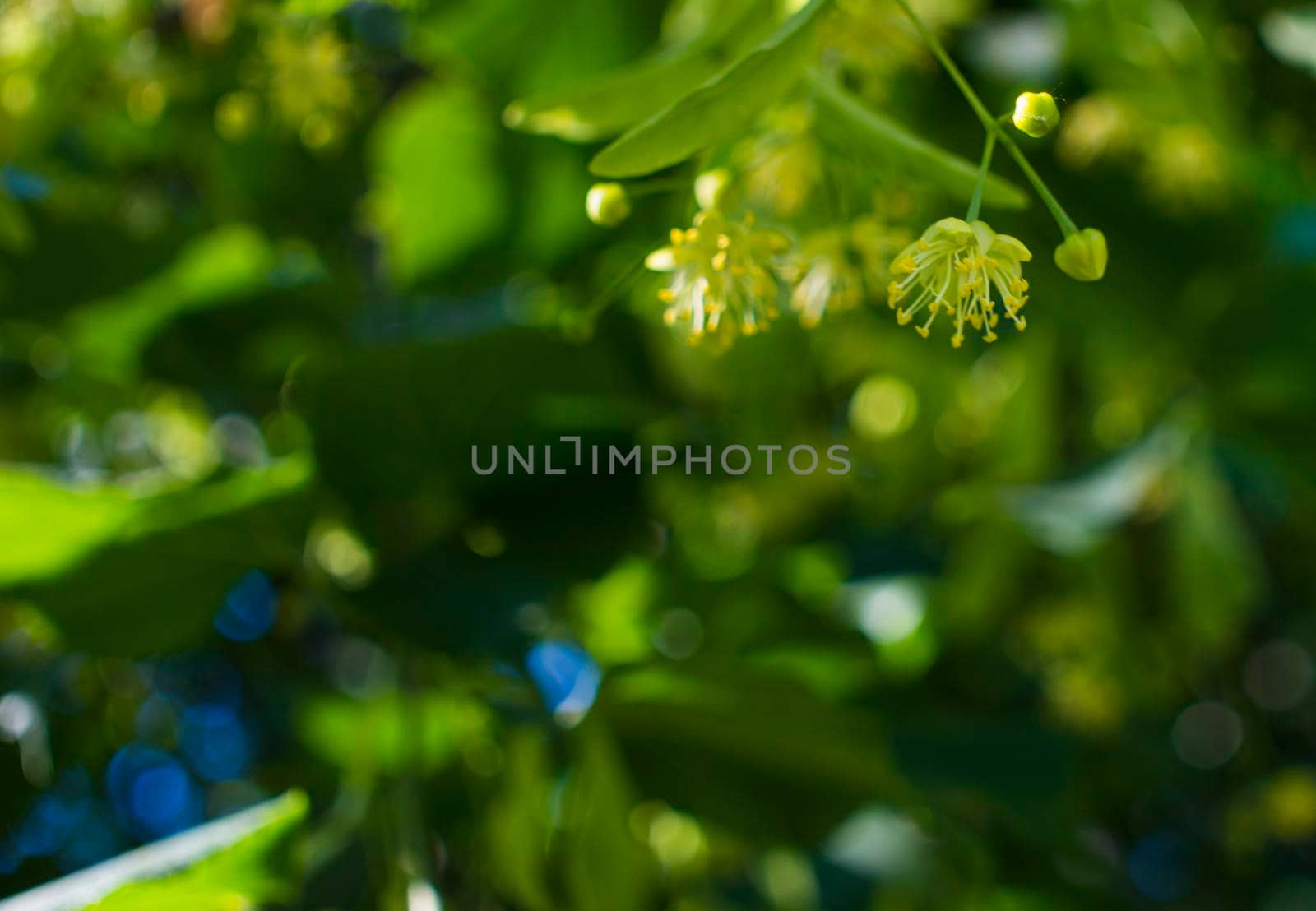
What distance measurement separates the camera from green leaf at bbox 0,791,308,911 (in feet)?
2.38

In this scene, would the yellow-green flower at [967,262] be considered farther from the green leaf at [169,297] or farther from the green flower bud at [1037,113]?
the green leaf at [169,297]

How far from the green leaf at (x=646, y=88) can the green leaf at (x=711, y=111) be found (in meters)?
0.08

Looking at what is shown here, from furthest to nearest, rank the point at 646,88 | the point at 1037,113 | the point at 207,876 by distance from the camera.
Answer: the point at 207,876 < the point at 646,88 < the point at 1037,113

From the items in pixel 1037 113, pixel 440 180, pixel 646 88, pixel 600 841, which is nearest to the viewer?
pixel 1037 113

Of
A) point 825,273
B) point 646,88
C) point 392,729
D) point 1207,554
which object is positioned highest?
point 646,88

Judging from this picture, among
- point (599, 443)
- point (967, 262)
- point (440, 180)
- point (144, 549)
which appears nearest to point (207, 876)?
point (144, 549)

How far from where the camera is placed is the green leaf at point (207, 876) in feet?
2.38

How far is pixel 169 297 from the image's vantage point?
1.28m

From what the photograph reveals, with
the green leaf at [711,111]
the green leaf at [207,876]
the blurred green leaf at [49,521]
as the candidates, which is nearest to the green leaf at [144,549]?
the blurred green leaf at [49,521]

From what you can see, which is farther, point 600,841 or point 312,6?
point 600,841

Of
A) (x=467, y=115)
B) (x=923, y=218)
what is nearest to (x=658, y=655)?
(x=923, y=218)

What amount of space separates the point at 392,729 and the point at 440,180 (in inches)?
22.0

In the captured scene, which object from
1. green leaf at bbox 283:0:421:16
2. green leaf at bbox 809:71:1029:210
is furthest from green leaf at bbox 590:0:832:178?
green leaf at bbox 283:0:421:16

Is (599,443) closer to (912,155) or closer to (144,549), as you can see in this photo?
(144,549)
